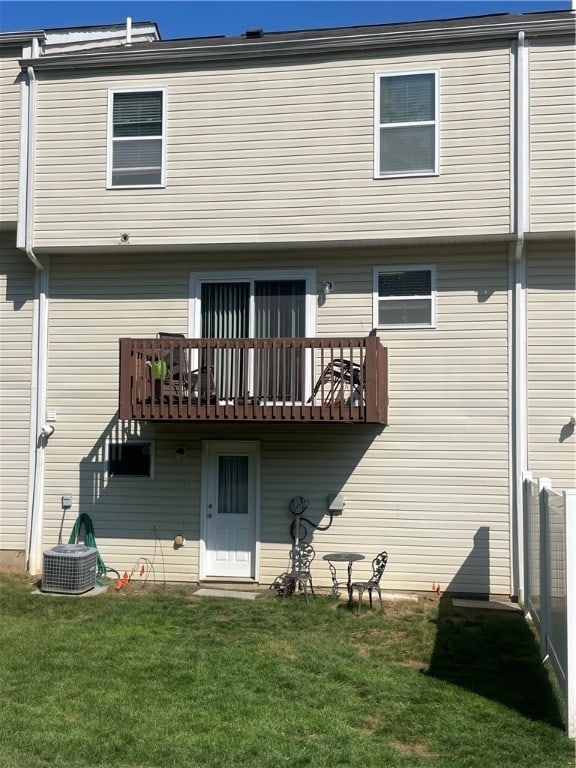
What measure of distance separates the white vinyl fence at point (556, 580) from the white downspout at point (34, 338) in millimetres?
6765

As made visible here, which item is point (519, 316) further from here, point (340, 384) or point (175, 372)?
point (175, 372)

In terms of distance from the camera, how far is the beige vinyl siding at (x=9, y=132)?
1102cm

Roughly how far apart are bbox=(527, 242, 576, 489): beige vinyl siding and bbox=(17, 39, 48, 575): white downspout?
682 centimetres

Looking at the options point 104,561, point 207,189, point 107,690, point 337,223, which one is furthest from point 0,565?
point 337,223

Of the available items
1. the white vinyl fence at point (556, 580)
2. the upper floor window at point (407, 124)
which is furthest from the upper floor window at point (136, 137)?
the white vinyl fence at point (556, 580)

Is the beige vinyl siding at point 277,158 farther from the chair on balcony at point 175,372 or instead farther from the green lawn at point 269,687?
the green lawn at point 269,687

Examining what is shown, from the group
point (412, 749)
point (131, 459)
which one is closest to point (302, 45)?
point (131, 459)

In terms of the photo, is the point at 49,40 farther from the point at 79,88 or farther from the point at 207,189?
the point at 207,189

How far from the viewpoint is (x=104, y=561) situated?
10.8 meters

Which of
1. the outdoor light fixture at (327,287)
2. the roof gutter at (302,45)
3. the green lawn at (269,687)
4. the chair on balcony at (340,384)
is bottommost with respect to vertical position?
the green lawn at (269,687)

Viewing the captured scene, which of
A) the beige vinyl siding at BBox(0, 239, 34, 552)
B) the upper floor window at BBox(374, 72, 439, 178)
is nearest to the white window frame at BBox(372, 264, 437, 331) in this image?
the upper floor window at BBox(374, 72, 439, 178)

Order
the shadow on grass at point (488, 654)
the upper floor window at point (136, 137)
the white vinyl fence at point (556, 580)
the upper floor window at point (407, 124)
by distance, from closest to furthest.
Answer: the white vinyl fence at point (556, 580) → the shadow on grass at point (488, 654) → the upper floor window at point (407, 124) → the upper floor window at point (136, 137)

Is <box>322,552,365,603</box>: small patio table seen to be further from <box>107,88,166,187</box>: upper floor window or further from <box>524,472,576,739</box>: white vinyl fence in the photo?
<box>107,88,166,187</box>: upper floor window

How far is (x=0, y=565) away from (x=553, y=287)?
28.2ft
